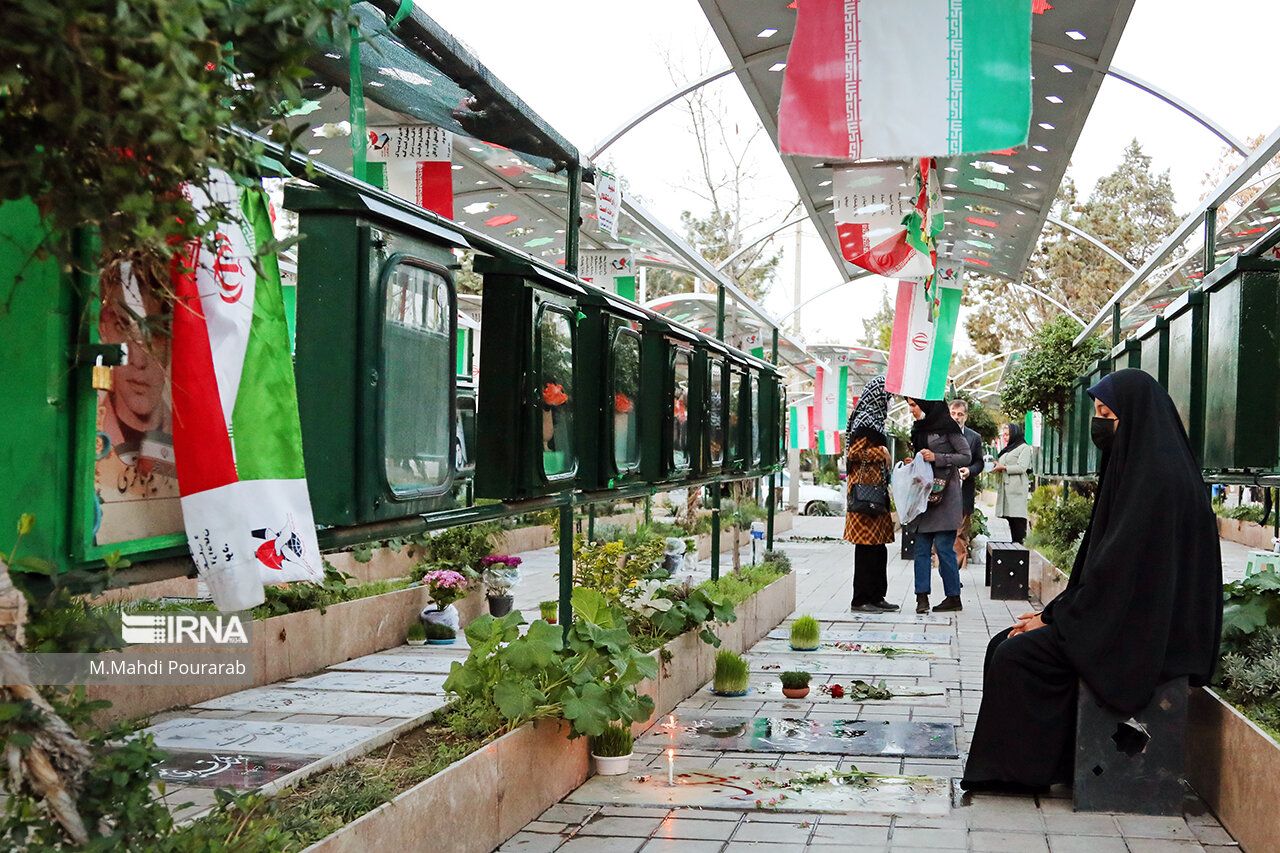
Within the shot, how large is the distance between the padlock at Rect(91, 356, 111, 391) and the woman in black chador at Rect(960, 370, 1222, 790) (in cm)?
403

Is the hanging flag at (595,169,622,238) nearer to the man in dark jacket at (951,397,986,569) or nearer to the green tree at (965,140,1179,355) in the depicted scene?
the man in dark jacket at (951,397,986,569)

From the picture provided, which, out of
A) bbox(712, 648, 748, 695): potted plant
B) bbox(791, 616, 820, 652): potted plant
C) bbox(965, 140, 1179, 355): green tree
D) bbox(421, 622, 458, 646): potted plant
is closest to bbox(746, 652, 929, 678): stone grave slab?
bbox(791, 616, 820, 652): potted plant

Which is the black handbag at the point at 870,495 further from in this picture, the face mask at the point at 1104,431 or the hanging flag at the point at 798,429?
the hanging flag at the point at 798,429

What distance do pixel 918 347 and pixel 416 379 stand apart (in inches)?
337

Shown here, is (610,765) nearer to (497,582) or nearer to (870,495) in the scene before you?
A: (497,582)

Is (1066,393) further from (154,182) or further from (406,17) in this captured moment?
(154,182)

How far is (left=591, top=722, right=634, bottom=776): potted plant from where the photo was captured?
5.91 meters

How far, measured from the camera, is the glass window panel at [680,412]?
27.5 feet

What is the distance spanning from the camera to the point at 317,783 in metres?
4.40

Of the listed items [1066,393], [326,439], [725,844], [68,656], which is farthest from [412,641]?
[1066,393]

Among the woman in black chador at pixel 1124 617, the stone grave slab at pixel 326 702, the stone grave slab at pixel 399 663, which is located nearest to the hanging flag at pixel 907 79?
the woman in black chador at pixel 1124 617

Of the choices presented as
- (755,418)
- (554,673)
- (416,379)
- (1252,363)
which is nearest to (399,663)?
(554,673)

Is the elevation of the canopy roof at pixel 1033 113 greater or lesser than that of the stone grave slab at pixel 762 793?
greater

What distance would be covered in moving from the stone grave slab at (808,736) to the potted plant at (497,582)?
12.0 ft
